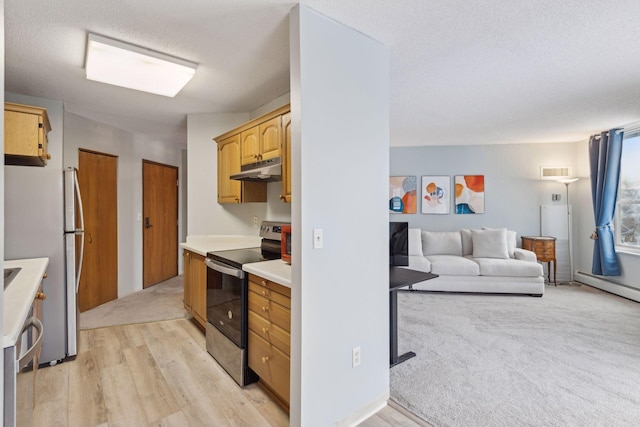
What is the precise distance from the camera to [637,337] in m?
3.07

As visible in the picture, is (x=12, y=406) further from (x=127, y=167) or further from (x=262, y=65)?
(x=127, y=167)

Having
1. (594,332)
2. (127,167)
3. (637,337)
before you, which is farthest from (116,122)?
(637,337)

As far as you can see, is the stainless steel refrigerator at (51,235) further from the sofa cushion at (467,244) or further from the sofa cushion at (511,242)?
the sofa cushion at (511,242)

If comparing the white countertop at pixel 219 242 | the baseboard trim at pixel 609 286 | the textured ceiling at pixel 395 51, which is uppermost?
the textured ceiling at pixel 395 51

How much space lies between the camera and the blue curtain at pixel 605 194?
177 inches

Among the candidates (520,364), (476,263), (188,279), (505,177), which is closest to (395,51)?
(520,364)

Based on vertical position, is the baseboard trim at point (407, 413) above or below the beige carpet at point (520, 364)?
below

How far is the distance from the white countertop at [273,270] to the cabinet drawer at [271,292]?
5 centimetres

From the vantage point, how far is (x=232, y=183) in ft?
11.1

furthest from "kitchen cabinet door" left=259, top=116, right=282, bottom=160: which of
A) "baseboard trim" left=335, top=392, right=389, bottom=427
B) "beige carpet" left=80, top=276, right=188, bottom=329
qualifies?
"beige carpet" left=80, top=276, right=188, bottom=329

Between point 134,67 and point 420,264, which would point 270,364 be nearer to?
point 134,67

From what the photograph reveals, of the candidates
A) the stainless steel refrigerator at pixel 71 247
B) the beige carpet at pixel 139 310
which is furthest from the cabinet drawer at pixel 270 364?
the beige carpet at pixel 139 310

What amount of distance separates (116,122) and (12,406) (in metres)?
3.76

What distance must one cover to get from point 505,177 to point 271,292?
524 centimetres
